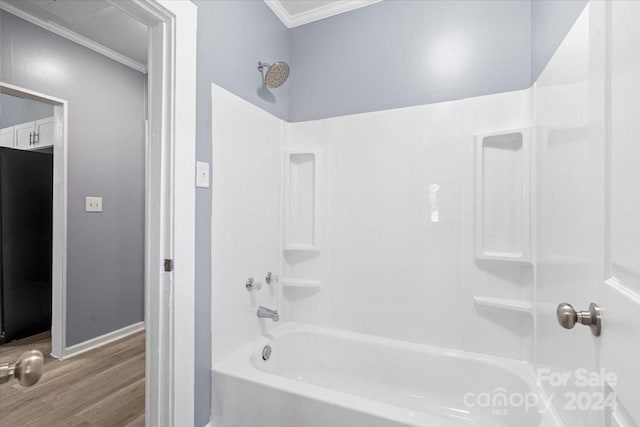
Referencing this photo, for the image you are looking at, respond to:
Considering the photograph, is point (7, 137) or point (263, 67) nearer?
point (7, 137)

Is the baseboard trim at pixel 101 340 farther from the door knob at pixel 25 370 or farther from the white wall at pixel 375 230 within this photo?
the door knob at pixel 25 370

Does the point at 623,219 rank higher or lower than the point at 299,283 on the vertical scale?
higher

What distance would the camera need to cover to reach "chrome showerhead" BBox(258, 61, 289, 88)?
1.72 m

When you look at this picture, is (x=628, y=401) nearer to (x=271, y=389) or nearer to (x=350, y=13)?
(x=271, y=389)

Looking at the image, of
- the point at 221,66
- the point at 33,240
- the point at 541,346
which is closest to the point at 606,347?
the point at 541,346

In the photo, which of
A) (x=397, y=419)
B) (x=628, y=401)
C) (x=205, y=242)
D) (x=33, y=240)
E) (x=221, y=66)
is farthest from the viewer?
(x=33, y=240)

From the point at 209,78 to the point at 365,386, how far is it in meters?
1.91

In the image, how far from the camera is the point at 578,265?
0.94m

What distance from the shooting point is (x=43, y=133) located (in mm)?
2211

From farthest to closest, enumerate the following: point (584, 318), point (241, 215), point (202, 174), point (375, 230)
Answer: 1. point (375, 230)
2. point (241, 215)
3. point (202, 174)
4. point (584, 318)

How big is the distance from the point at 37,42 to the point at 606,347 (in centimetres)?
329

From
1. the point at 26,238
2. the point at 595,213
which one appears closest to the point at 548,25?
the point at 595,213

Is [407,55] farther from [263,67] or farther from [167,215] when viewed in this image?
[167,215]

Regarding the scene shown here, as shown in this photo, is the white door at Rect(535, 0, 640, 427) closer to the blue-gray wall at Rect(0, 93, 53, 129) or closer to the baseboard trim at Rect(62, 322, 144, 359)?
the blue-gray wall at Rect(0, 93, 53, 129)
